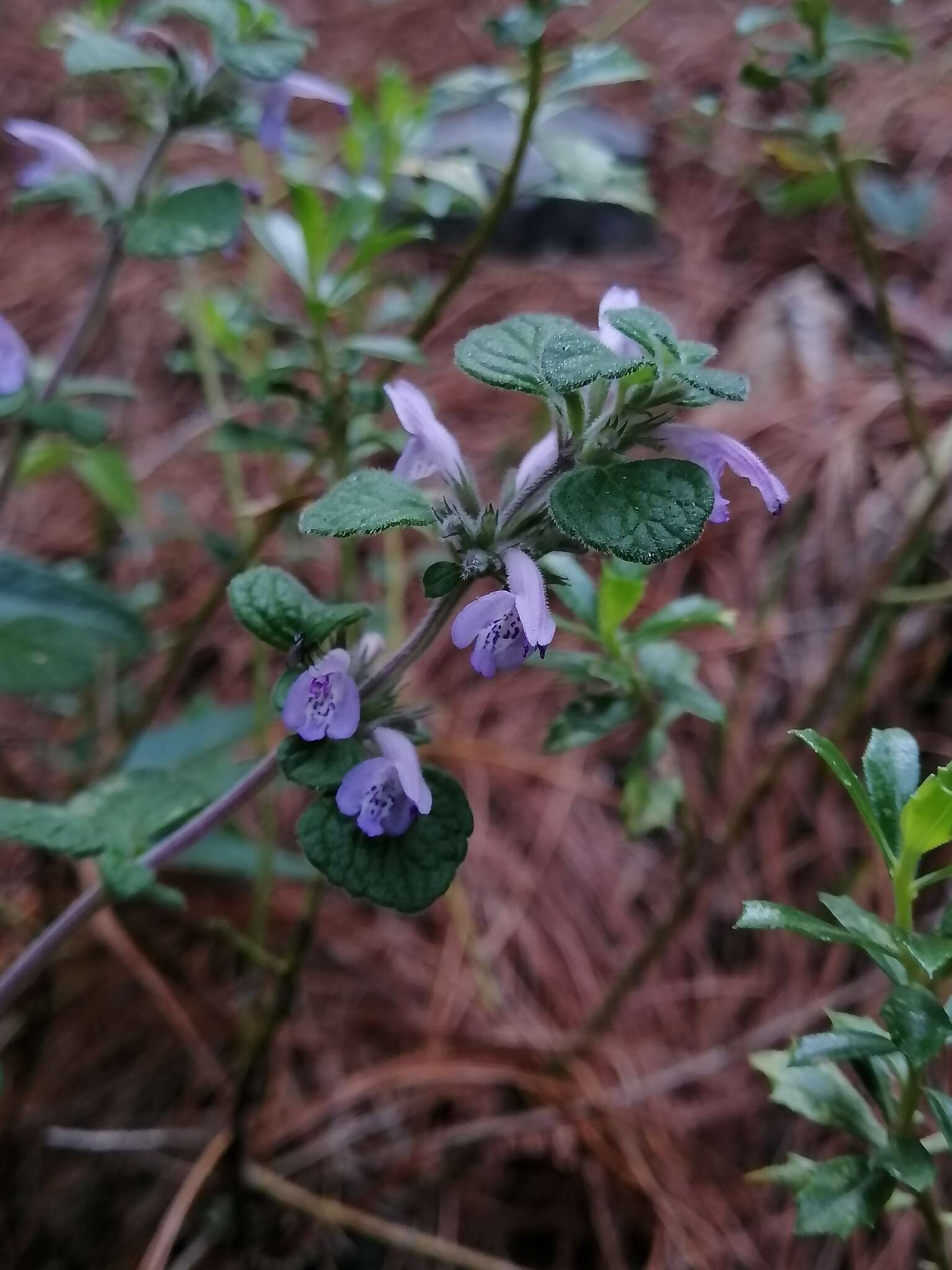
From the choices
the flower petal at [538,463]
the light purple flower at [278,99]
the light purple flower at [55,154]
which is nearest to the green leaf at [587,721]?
the flower petal at [538,463]

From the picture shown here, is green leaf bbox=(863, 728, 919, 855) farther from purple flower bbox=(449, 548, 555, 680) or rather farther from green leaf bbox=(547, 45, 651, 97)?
green leaf bbox=(547, 45, 651, 97)

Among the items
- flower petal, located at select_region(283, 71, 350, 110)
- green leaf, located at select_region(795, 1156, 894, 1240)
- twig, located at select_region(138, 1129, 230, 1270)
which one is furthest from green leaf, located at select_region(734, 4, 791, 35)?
twig, located at select_region(138, 1129, 230, 1270)

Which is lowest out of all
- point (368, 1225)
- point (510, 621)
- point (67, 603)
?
point (368, 1225)

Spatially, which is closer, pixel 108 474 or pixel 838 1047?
pixel 838 1047

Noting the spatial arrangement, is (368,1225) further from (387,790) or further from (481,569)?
(481,569)

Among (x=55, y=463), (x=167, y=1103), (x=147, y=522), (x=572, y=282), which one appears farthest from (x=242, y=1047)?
(x=572, y=282)

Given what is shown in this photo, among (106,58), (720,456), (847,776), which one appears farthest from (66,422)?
(847,776)
